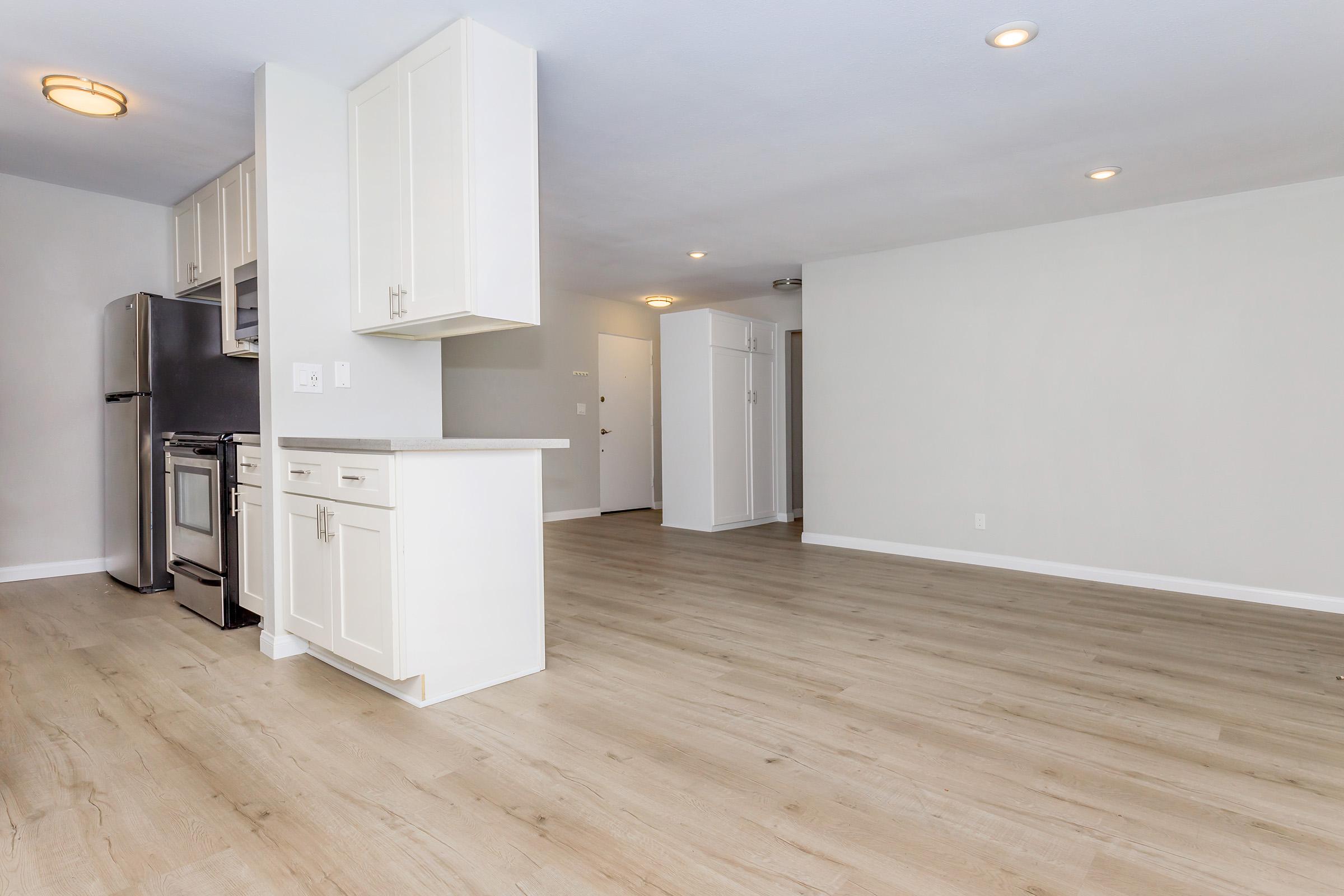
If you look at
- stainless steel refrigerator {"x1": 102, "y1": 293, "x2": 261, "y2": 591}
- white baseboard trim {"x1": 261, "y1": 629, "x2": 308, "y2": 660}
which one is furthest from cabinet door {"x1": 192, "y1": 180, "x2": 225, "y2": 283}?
white baseboard trim {"x1": 261, "y1": 629, "x2": 308, "y2": 660}

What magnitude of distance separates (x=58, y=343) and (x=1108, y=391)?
256 inches

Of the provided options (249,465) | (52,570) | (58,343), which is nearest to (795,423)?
(249,465)

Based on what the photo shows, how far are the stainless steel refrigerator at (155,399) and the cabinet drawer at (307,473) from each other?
1705mm

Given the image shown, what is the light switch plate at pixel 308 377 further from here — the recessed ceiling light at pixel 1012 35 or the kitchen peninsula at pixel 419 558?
the recessed ceiling light at pixel 1012 35

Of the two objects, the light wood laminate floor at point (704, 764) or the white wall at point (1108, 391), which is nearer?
the light wood laminate floor at point (704, 764)

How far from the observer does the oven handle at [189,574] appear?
3369 mm

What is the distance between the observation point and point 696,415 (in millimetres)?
6566

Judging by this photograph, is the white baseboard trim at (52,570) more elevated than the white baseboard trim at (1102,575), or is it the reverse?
the white baseboard trim at (52,570)

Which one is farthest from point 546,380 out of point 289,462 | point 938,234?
point 289,462

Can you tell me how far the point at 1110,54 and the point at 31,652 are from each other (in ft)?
15.8

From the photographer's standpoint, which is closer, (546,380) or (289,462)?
(289,462)

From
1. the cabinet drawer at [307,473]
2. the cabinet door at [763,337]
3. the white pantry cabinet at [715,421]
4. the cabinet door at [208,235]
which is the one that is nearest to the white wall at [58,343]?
A: the cabinet door at [208,235]

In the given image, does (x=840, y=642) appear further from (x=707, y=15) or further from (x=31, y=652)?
(x=31, y=652)

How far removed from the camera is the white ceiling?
2.41 meters
